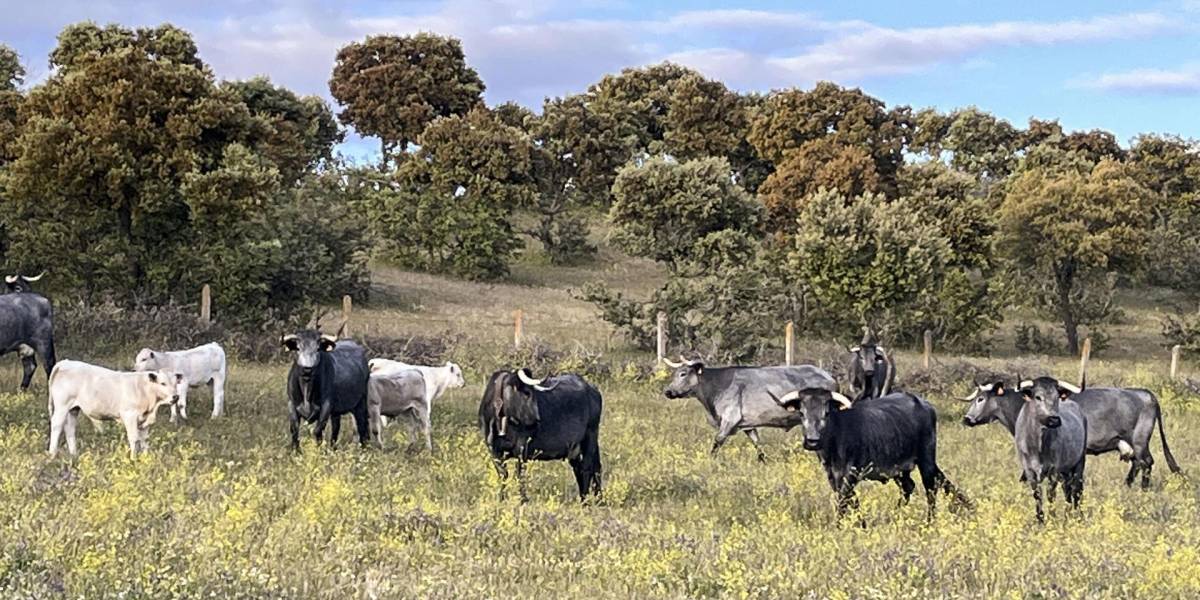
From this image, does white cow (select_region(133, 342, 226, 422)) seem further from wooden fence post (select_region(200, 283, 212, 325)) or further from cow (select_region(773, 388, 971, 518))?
cow (select_region(773, 388, 971, 518))

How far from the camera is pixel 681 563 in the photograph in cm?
816

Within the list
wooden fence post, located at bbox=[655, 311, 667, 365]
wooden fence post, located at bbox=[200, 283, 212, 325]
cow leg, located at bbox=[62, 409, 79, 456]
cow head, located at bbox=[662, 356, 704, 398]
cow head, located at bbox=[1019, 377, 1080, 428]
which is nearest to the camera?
cow head, located at bbox=[1019, 377, 1080, 428]

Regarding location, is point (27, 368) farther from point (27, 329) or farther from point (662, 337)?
point (662, 337)

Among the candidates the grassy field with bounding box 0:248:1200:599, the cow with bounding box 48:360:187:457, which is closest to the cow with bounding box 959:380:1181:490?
the grassy field with bounding box 0:248:1200:599

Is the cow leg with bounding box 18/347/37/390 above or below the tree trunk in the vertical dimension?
above

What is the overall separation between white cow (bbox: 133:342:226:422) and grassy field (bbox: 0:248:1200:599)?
1.40 ft

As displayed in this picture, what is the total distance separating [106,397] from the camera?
12.6 m

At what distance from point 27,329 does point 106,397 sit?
570 centimetres

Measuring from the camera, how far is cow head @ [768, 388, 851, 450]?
11.0 meters

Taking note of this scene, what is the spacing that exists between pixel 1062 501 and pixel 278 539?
8.94 metres

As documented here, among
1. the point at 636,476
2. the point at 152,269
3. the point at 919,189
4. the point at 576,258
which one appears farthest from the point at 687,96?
the point at 636,476

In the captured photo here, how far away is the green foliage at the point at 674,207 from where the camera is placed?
103ft

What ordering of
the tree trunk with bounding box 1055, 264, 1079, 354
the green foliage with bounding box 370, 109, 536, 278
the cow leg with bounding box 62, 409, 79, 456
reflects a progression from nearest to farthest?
the cow leg with bounding box 62, 409, 79, 456 → the tree trunk with bounding box 1055, 264, 1079, 354 → the green foliage with bounding box 370, 109, 536, 278

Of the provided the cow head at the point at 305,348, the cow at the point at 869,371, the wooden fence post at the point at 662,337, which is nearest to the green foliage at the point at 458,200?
the wooden fence post at the point at 662,337
